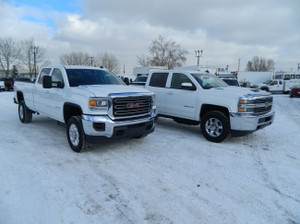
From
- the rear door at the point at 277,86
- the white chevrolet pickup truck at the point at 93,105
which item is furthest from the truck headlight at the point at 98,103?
the rear door at the point at 277,86

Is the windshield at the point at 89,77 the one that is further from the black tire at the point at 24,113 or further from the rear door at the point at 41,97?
the black tire at the point at 24,113

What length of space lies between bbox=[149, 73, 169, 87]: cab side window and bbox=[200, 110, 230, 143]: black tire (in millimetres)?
1955

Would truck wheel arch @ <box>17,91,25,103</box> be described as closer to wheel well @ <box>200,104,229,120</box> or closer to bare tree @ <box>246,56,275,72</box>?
wheel well @ <box>200,104,229,120</box>

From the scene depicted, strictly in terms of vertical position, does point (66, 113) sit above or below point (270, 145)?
above

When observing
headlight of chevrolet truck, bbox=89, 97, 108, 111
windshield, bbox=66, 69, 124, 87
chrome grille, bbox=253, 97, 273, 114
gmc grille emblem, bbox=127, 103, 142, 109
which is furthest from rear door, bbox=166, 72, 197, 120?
headlight of chevrolet truck, bbox=89, 97, 108, 111

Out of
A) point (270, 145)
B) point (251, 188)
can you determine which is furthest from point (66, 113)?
point (270, 145)

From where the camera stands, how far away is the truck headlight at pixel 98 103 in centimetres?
419

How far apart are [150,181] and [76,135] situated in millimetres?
2060

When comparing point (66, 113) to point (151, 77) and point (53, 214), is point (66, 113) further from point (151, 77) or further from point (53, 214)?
point (151, 77)

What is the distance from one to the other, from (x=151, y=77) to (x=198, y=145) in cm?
313

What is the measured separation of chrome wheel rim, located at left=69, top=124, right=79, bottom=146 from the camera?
463 cm

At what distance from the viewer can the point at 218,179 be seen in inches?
143

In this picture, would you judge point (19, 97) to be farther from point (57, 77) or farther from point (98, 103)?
point (98, 103)

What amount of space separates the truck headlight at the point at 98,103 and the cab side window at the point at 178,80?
2.95m
